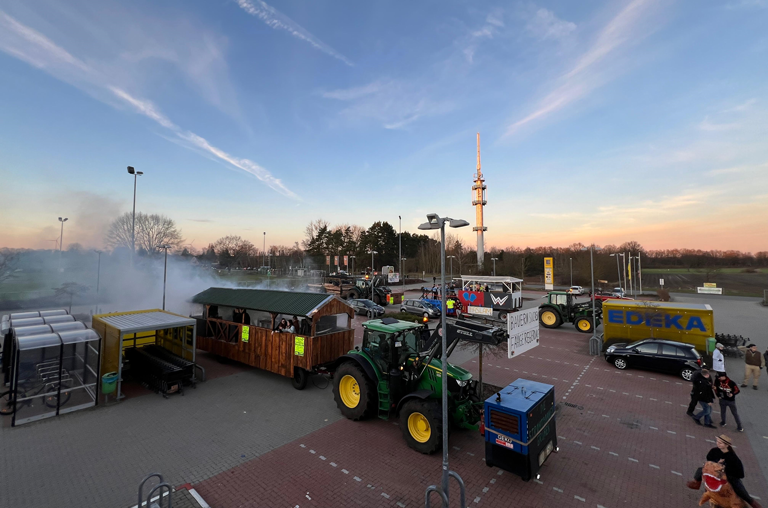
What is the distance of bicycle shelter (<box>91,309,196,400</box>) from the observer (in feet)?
34.9

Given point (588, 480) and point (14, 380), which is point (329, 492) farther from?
point (14, 380)

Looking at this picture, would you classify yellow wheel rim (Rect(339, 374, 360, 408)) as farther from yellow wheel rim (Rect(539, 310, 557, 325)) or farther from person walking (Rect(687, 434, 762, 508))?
yellow wheel rim (Rect(539, 310, 557, 325))

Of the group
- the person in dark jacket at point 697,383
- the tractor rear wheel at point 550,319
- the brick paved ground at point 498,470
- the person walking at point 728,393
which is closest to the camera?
the brick paved ground at point 498,470

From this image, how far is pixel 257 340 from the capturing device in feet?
41.3

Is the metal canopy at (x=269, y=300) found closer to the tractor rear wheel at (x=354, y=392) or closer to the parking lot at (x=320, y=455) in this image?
the tractor rear wheel at (x=354, y=392)

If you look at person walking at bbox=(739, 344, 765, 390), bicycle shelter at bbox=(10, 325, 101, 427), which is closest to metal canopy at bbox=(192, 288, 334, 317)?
bicycle shelter at bbox=(10, 325, 101, 427)

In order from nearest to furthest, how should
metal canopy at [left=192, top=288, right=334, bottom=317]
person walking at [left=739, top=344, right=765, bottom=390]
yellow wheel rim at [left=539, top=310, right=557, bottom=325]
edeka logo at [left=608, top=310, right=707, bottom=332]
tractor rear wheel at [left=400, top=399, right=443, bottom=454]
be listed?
1. tractor rear wheel at [left=400, top=399, right=443, bottom=454]
2. person walking at [left=739, top=344, right=765, bottom=390]
3. metal canopy at [left=192, top=288, right=334, bottom=317]
4. edeka logo at [left=608, top=310, right=707, bottom=332]
5. yellow wheel rim at [left=539, top=310, right=557, bottom=325]

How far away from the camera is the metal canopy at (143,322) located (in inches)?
423

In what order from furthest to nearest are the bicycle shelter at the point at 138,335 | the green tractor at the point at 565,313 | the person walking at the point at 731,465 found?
the green tractor at the point at 565,313, the bicycle shelter at the point at 138,335, the person walking at the point at 731,465

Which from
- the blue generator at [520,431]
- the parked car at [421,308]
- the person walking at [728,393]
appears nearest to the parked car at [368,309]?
the parked car at [421,308]

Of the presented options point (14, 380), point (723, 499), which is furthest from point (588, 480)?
point (14, 380)

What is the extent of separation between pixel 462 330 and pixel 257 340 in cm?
849

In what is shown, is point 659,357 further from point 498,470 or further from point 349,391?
point 349,391

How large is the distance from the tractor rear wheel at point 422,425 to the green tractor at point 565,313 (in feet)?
58.2
